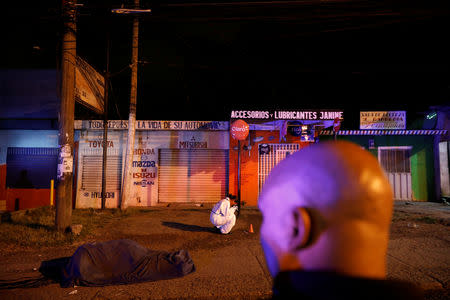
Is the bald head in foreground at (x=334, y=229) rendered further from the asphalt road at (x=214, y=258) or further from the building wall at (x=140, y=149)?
the building wall at (x=140, y=149)

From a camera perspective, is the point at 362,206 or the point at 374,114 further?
the point at 374,114

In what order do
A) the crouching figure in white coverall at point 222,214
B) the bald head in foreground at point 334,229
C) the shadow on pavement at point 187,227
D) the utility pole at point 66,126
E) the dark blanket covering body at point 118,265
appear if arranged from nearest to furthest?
the bald head in foreground at point 334,229, the dark blanket covering body at point 118,265, the utility pole at point 66,126, the crouching figure in white coverall at point 222,214, the shadow on pavement at point 187,227

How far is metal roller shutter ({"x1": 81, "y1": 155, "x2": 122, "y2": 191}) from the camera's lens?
425 inches

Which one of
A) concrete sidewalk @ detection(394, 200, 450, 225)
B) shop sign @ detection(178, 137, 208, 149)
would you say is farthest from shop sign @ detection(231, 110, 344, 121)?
concrete sidewalk @ detection(394, 200, 450, 225)

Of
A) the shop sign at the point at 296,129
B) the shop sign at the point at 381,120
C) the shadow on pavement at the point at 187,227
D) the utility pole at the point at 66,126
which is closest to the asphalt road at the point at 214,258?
the shadow on pavement at the point at 187,227

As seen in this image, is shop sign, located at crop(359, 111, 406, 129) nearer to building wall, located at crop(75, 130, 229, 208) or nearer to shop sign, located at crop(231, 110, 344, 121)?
shop sign, located at crop(231, 110, 344, 121)

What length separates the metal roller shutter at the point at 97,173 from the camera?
10.8 m

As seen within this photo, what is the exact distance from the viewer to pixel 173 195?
1108 cm

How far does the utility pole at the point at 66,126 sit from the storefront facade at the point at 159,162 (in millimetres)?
4413

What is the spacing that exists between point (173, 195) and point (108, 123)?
14.5 ft

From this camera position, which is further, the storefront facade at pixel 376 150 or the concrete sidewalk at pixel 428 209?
the storefront facade at pixel 376 150

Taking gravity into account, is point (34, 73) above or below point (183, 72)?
below

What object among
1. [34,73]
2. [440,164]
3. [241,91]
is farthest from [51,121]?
[440,164]

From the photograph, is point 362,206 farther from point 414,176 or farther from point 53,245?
point 414,176
